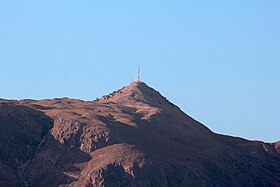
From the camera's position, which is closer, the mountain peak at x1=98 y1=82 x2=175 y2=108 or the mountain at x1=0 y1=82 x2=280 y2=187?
the mountain at x1=0 y1=82 x2=280 y2=187

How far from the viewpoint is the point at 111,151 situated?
9319 centimetres

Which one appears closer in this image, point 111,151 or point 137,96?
point 111,151

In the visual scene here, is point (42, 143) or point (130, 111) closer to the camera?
point (42, 143)

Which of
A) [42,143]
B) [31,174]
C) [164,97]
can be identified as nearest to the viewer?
[31,174]

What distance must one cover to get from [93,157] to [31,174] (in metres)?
7.98

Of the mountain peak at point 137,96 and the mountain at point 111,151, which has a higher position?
the mountain peak at point 137,96

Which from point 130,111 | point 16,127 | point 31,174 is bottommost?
point 31,174

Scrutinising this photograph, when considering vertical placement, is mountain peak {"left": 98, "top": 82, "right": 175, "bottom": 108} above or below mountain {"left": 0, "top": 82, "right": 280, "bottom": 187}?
above

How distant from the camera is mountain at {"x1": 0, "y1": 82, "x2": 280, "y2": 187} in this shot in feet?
292

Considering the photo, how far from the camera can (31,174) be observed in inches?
3504

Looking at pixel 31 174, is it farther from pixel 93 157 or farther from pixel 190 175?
pixel 190 175

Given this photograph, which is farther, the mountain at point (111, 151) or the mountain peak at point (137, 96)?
the mountain peak at point (137, 96)

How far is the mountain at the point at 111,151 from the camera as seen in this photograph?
89.1 metres

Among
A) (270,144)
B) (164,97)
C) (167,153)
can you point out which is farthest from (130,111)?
(270,144)
